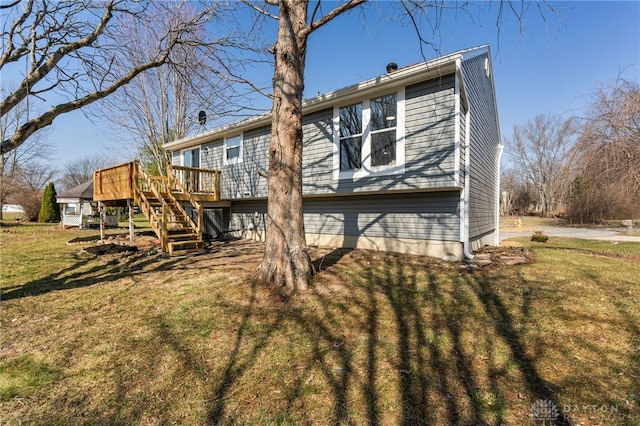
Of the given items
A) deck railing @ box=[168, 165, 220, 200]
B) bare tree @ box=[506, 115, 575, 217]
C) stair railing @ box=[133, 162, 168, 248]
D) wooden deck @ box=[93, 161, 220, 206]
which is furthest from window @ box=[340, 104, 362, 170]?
bare tree @ box=[506, 115, 575, 217]

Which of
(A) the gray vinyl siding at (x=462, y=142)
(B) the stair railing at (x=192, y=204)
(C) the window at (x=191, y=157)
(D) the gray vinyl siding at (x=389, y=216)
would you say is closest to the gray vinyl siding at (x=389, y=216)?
(D) the gray vinyl siding at (x=389, y=216)

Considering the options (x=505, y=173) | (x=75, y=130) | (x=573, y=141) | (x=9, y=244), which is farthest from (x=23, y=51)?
(x=505, y=173)

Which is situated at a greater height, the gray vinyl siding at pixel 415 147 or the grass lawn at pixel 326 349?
the gray vinyl siding at pixel 415 147

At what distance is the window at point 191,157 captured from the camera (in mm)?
13586

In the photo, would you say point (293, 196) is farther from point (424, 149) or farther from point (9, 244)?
point (9, 244)

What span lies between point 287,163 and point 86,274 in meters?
4.92

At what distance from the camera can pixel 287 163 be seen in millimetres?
4879

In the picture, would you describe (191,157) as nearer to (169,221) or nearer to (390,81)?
(169,221)

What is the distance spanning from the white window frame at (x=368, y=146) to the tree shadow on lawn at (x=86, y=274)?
4.72 m

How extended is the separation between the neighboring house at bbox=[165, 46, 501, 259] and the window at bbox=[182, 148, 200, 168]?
361 centimetres

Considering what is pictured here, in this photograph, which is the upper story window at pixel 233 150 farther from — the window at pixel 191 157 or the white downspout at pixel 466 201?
the white downspout at pixel 466 201

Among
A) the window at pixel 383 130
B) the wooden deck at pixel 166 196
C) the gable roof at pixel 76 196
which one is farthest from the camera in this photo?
the gable roof at pixel 76 196

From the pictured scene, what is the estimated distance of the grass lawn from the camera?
243 centimetres

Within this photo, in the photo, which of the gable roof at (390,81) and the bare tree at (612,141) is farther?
the bare tree at (612,141)
